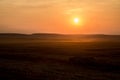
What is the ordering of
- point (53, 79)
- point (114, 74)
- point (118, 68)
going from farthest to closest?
point (118, 68), point (114, 74), point (53, 79)

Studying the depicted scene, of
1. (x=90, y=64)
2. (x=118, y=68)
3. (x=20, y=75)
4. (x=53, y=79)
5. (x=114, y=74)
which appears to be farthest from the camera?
(x=90, y=64)

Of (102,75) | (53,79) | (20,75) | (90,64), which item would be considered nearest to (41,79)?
(53,79)

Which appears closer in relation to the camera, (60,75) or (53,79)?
(53,79)

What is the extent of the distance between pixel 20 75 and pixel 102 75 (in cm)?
843

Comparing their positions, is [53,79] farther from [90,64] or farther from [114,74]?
[90,64]

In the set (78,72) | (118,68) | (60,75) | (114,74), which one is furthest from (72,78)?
(118,68)

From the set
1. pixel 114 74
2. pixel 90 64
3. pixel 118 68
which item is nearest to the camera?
pixel 114 74

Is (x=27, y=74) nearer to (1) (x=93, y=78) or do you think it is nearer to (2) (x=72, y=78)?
(2) (x=72, y=78)

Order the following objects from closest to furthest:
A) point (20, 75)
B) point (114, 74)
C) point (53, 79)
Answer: point (53, 79) < point (20, 75) < point (114, 74)

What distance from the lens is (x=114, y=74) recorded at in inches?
1046

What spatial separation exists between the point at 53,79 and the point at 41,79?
1.12 m

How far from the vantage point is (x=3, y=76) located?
78.3 feet

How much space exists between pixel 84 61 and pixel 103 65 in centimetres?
286

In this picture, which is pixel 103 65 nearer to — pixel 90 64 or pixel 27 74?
pixel 90 64
